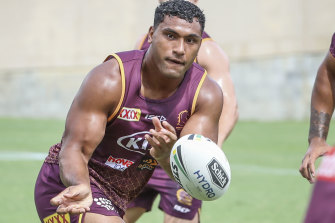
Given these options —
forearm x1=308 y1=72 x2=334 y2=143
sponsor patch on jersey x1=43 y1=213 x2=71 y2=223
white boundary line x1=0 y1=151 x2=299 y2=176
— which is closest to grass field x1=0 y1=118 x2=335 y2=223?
white boundary line x1=0 y1=151 x2=299 y2=176

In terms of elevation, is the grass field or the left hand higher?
the left hand

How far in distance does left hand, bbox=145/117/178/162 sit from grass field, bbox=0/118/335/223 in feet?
12.2

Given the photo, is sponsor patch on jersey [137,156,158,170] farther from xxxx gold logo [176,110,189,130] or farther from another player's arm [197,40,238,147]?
another player's arm [197,40,238,147]

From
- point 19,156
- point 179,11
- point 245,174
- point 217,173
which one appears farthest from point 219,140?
point 19,156

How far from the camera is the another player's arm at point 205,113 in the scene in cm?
495

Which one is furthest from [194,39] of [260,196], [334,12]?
[334,12]

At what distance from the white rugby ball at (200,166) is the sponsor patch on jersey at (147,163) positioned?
1.62 ft

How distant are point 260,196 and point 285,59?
31.4ft

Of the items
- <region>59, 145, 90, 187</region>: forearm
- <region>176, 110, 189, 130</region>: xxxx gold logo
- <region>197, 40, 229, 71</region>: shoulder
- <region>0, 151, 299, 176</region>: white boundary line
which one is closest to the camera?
<region>59, 145, 90, 187</region>: forearm

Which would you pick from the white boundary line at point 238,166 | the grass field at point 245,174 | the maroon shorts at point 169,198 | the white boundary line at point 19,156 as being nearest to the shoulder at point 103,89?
the maroon shorts at point 169,198

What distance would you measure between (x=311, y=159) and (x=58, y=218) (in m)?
1.89

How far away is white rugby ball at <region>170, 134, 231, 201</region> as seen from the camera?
4.55 metres

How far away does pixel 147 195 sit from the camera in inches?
273

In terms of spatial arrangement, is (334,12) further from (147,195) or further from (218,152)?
(218,152)
